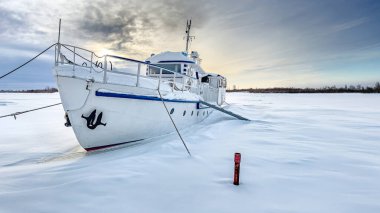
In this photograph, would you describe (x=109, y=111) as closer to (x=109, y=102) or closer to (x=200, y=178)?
(x=109, y=102)

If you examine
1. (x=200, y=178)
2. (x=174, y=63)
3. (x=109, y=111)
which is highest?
(x=174, y=63)

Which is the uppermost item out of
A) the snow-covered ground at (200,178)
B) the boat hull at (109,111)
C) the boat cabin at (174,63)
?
the boat cabin at (174,63)

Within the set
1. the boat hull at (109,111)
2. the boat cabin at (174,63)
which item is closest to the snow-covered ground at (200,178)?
the boat hull at (109,111)

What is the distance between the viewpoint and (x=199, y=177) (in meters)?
4.45

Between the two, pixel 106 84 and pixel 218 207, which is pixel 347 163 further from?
pixel 106 84

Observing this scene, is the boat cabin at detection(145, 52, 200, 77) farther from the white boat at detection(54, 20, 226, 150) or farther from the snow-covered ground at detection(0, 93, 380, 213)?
the snow-covered ground at detection(0, 93, 380, 213)

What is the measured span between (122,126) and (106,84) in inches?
56.2

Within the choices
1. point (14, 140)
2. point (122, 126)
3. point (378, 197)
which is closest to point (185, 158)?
point (122, 126)

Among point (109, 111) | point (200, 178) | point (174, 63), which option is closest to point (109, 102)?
point (109, 111)

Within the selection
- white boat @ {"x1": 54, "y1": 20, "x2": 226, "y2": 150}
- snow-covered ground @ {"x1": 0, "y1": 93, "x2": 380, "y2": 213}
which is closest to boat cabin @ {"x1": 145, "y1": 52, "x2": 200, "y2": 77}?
white boat @ {"x1": 54, "y1": 20, "x2": 226, "y2": 150}

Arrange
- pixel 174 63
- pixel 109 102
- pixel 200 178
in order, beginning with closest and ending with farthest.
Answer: pixel 200 178 < pixel 109 102 < pixel 174 63

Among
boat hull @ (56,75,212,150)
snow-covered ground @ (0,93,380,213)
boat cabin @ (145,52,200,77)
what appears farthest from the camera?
boat cabin @ (145,52,200,77)

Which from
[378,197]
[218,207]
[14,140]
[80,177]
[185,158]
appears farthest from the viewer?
[14,140]

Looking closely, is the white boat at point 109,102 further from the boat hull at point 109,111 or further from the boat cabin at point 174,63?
the boat cabin at point 174,63
